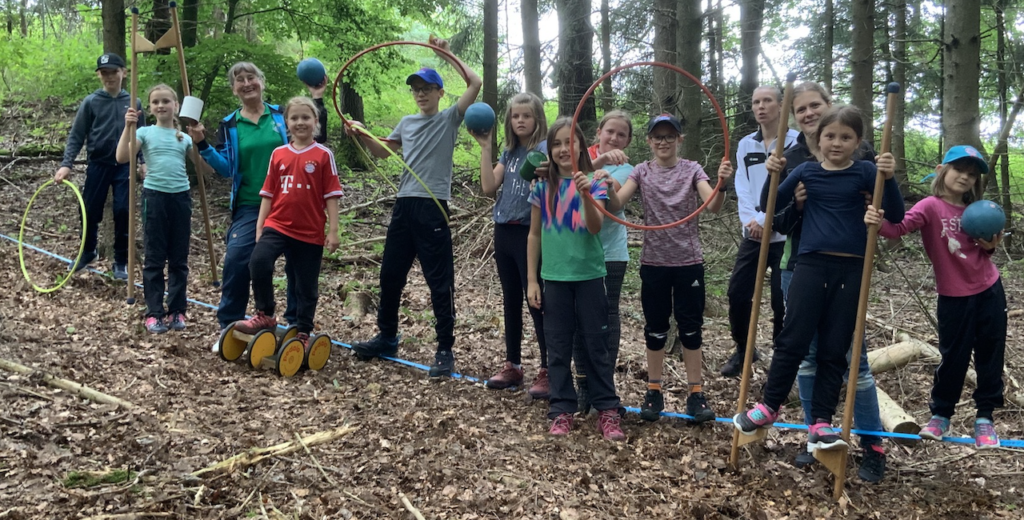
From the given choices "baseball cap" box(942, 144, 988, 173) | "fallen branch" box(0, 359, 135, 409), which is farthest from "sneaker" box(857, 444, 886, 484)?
"fallen branch" box(0, 359, 135, 409)

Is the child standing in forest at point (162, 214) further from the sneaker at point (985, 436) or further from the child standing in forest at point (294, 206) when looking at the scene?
the sneaker at point (985, 436)

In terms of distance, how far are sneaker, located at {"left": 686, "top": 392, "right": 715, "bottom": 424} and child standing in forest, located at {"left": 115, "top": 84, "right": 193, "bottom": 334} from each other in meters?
3.92

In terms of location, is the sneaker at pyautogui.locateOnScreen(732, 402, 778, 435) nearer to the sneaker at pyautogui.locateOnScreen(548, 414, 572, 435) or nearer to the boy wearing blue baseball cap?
the sneaker at pyautogui.locateOnScreen(548, 414, 572, 435)

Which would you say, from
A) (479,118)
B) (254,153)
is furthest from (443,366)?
(254,153)

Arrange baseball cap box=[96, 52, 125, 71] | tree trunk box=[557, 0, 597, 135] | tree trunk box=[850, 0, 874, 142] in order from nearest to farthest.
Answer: baseball cap box=[96, 52, 125, 71] < tree trunk box=[850, 0, 874, 142] < tree trunk box=[557, 0, 597, 135]

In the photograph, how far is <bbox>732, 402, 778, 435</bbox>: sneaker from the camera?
3.46 metres

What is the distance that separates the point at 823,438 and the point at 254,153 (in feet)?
13.4

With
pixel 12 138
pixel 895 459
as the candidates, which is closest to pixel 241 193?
pixel 895 459

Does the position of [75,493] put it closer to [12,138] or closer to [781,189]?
[781,189]

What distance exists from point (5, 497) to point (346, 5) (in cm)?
926

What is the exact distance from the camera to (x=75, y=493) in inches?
112

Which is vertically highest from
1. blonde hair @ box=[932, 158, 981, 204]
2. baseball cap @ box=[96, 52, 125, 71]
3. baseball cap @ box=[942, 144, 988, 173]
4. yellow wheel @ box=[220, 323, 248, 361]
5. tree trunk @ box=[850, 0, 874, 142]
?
tree trunk @ box=[850, 0, 874, 142]

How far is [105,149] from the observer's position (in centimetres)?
654

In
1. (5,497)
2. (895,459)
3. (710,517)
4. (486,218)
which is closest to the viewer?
(5,497)
